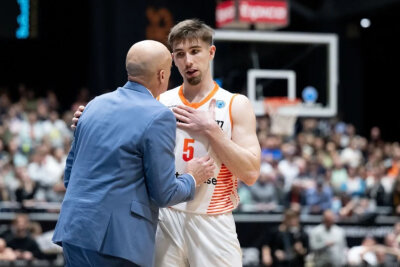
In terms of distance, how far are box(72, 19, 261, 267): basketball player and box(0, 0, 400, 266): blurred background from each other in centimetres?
629

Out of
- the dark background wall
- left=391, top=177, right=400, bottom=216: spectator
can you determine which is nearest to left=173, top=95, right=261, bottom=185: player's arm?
left=391, top=177, right=400, bottom=216: spectator

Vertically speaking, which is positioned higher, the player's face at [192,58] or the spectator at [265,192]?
the player's face at [192,58]

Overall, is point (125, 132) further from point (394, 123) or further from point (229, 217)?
point (394, 123)

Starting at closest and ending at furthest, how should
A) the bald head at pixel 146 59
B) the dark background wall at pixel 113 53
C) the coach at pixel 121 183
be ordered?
1. the coach at pixel 121 183
2. the bald head at pixel 146 59
3. the dark background wall at pixel 113 53

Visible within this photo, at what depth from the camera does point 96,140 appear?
3811 millimetres

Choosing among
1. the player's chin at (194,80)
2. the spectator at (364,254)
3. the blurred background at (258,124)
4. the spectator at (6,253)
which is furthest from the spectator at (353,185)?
Result: the player's chin at (194,80)

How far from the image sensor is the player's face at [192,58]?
4.45 m

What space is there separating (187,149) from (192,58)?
55 centimetres

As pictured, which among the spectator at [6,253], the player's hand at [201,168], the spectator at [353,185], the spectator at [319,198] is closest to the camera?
the player's hand at [201,168]

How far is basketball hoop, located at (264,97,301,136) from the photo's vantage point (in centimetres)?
1595

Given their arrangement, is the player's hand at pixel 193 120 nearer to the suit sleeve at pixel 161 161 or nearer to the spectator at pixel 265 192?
the suit sleeve at pixel 161 161

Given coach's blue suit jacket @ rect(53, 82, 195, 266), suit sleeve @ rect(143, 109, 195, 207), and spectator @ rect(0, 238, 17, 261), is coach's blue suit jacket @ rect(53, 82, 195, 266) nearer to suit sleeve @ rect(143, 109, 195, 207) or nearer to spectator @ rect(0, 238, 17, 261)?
suit sleeve @ rect(143, 109, 195, 207)

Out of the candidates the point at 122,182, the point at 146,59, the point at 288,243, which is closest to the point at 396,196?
the point at 288,243

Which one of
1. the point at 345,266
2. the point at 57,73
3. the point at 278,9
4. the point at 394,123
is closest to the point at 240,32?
the point at 278,9
